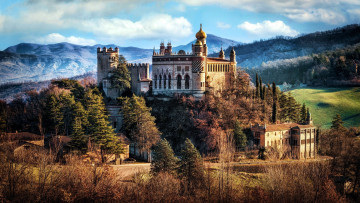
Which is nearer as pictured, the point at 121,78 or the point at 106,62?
the point at 121,78

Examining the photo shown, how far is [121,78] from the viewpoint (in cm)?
7019

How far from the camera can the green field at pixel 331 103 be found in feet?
287

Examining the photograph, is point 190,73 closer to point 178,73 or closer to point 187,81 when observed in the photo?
point 187,81

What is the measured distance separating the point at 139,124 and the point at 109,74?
50.0ft

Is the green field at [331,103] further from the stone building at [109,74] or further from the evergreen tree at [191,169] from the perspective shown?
the evergreen tree at [191,169]

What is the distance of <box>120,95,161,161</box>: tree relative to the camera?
59438 mm

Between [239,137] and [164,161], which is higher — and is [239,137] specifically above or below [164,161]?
above

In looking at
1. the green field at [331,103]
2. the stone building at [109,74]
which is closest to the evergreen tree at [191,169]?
the stone building at [109,74]

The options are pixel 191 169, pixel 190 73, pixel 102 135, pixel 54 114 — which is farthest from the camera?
pixel 190 73

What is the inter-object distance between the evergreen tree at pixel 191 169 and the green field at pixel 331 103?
4581cm

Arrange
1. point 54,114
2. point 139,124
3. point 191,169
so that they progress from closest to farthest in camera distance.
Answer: point 191,169
point 139,124
point 54,114

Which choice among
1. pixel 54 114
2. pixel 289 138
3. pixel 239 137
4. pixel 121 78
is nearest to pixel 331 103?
pixel 289 138

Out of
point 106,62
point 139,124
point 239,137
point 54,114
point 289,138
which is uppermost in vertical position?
point 106,62

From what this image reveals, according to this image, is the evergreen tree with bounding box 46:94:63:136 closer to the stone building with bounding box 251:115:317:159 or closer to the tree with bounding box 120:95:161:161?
the tree with bounding box 120:95:161:161
